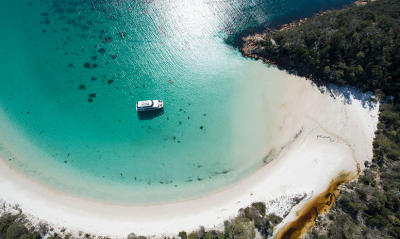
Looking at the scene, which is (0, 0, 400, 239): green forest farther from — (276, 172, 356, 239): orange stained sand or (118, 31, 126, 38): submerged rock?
(118, 31, 126, 38): submerged rock

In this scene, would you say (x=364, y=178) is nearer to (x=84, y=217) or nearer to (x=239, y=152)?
(x=239, y=152)

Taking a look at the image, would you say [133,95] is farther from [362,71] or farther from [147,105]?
[362,71]

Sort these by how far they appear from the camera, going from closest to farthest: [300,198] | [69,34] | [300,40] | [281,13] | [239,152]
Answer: [300,198] → [239,152] → [300,40] → [69,34] → [281,13]

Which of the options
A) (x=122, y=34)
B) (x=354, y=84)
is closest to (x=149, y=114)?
(x=122, y=34)

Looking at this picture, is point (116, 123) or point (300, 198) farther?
point (116, 123)

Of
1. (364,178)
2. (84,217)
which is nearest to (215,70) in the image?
(364,178)

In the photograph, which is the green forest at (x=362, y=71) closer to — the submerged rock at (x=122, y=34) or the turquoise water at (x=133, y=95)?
the turquoise water at (x=133, y=95)
